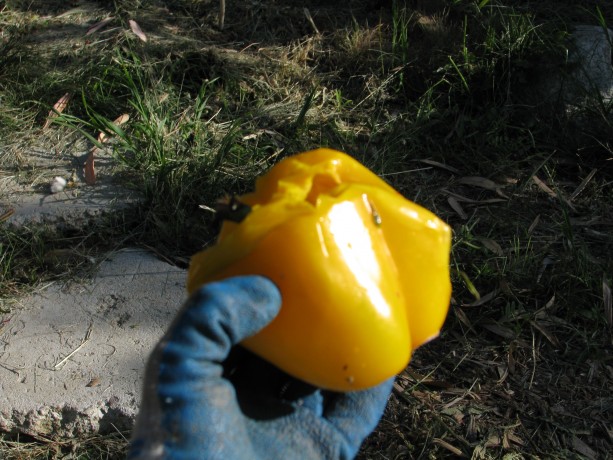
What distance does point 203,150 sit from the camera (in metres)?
3.02

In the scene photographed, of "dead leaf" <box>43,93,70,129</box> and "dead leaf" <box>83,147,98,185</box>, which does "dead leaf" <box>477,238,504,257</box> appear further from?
"dead leaf" <box>43,93,70,129</box>

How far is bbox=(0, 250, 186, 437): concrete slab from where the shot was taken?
7.35ft

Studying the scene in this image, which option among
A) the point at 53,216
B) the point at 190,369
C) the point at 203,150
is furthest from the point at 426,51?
the point at 190,369

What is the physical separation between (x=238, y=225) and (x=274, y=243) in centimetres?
8

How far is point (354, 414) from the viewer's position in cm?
141

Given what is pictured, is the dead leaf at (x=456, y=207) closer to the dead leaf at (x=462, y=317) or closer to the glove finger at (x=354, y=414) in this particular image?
the dead leaf at (x=462, y=317)

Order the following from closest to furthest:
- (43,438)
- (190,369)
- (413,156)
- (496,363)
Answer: (190,369) → (43,438) → (496,363) → (413,156)

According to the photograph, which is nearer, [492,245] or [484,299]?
[484,299]

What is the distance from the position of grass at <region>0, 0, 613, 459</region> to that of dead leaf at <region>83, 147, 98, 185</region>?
4.8 inches

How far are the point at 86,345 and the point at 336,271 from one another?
1.47m

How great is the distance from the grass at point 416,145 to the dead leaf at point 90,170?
0.12 meters

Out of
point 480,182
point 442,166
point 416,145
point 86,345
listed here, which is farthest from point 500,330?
point 86,345

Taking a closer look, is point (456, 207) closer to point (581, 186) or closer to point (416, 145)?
point (416, 145)

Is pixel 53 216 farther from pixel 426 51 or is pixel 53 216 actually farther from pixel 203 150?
pixel 426 51
